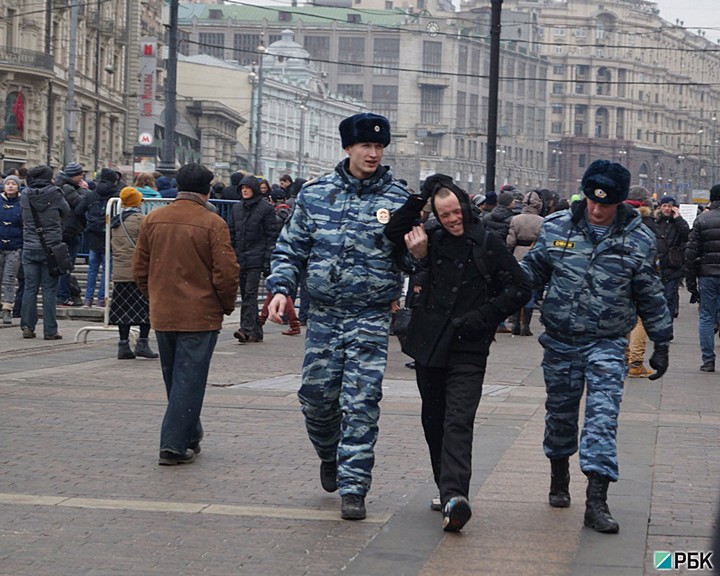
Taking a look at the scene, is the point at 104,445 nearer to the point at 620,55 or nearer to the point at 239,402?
the point at 239,402

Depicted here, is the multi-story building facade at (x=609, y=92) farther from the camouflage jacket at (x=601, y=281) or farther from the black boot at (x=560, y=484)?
the camouflage jacket at (x=601, y=281)

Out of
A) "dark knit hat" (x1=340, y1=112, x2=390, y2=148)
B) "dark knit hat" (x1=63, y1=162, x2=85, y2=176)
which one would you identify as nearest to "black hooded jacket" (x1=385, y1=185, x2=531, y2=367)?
"dark knit hat" (x1=340, y1=112, x2=390, y2=148)

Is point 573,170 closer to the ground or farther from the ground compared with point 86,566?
farther from the ground

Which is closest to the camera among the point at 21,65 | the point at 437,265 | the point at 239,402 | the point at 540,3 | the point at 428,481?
the point at 437,265

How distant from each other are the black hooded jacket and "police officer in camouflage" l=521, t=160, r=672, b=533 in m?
0.24

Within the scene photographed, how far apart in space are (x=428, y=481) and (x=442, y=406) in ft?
3.23

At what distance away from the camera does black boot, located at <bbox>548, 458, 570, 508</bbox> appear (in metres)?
7.05

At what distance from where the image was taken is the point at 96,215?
18250 millimetres

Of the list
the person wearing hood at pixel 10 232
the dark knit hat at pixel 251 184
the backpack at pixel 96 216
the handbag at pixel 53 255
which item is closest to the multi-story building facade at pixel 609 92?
the backpack at pixel 96 216

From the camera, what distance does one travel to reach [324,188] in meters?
6.86

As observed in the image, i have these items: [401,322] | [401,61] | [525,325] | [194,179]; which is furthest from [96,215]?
[401,61]

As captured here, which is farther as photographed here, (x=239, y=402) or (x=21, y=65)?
(x=21, y=65)

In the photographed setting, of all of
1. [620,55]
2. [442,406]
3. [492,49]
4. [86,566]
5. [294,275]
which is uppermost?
[620,55]

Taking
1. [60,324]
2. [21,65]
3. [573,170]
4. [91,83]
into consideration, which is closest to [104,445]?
[60,324]
